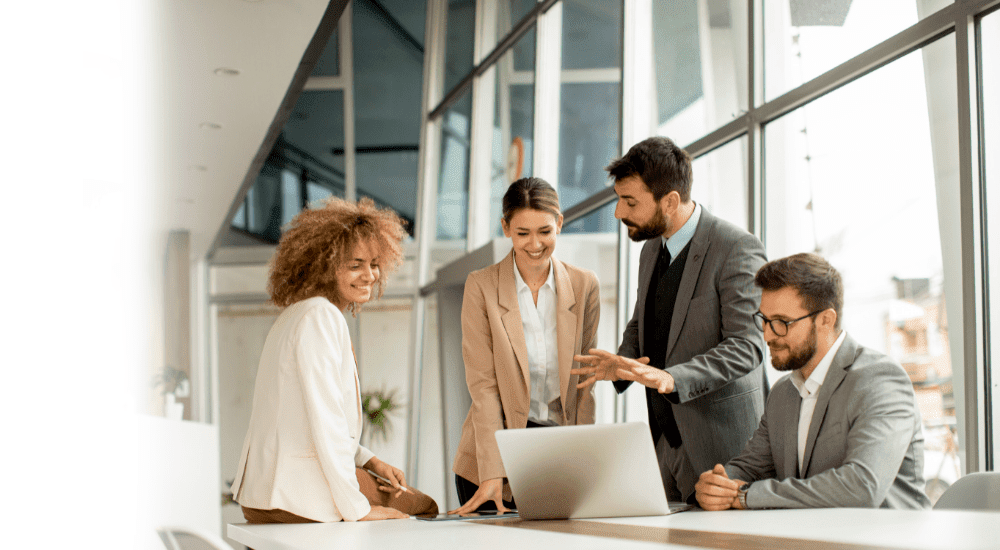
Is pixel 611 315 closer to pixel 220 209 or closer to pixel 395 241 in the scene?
pixel 395 241

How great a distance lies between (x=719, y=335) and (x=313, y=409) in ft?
3.94

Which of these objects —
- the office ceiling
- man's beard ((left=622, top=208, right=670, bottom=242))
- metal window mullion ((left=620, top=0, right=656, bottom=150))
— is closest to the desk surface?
man's beard ((left=622, top=208, right=670, bottom=242))

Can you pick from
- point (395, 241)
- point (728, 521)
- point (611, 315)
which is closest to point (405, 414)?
point (611, 315)

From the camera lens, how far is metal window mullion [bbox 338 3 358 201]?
33.5 ft

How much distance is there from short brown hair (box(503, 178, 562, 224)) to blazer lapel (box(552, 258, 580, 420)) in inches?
8.3

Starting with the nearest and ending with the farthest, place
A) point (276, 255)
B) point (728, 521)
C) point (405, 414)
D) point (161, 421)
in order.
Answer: point (728, 521)
point (161, 421)
point (276, 255)
point (405, 414)

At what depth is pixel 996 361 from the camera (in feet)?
7.72

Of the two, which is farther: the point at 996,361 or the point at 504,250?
the point at 504,250

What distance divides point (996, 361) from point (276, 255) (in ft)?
7.01

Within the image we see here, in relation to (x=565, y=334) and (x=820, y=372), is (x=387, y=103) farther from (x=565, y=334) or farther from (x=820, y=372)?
(x=820, y=372)

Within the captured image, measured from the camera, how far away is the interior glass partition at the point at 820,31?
2877 millimetres

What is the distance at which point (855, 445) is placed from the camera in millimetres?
1873

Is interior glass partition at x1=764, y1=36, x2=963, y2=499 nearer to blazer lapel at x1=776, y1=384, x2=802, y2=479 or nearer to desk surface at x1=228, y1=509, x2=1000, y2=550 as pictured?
blazer lapel at x1=776, y1=384, x2=802, y2=479

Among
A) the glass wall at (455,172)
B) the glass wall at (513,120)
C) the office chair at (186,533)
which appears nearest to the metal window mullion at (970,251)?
the office chair at (186,533)
